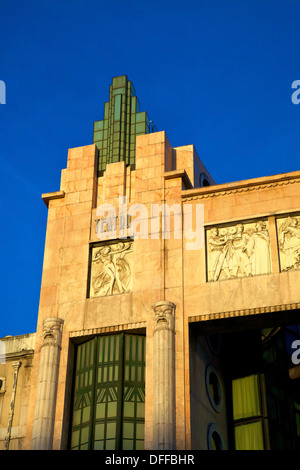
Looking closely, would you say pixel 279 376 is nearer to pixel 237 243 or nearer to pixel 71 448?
pixel 237 243

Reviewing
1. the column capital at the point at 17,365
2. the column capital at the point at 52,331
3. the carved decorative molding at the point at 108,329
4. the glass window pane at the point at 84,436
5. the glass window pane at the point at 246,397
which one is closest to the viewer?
the glass window pane at the point at 84,436

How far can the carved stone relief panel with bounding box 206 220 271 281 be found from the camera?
31.4 meters

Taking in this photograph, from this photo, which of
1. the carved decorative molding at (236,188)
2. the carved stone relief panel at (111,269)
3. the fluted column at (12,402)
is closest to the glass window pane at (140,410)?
the carved stone relief panel at (111,269)

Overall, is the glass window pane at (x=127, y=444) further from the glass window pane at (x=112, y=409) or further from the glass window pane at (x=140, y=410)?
the glass window pane at (x=112, y=409)

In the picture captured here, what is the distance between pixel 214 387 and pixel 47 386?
6660 mm

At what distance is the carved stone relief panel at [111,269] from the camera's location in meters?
32.5

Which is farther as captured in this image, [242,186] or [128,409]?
[242,186]

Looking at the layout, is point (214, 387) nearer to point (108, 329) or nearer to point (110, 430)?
point (108, 329)

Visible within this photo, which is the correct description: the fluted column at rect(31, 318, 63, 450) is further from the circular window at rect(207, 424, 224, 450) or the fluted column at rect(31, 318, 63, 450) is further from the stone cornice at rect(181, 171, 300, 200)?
the stone cornice at rect(181, 171, 300, 200)

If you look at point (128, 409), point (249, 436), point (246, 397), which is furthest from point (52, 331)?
point (249, 436)

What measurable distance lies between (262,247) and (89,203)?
24.8 feet

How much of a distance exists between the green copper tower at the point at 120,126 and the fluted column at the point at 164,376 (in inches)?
311

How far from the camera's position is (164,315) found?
100ft
